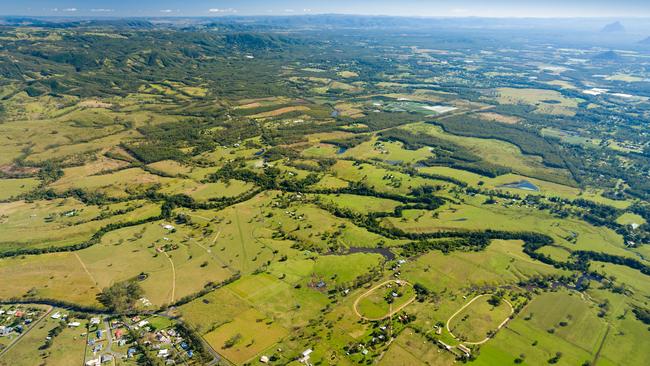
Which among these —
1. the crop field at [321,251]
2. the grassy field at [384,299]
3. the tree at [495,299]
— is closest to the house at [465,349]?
the crop field at [321,251]

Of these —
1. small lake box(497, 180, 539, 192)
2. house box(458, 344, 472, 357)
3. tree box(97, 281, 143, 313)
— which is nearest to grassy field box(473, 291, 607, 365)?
house box(458, 344, 472, 357)

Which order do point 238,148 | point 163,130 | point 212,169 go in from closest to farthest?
point 212,169, point 238,148, point 163,130

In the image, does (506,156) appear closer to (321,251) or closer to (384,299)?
(321,251)

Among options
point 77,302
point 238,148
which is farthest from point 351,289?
point 238,148

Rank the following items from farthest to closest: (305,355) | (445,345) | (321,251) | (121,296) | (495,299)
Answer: (321,251) → (495,299) → (121,296) → (445,345) → (305,355)

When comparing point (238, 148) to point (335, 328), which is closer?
point (335, 328)

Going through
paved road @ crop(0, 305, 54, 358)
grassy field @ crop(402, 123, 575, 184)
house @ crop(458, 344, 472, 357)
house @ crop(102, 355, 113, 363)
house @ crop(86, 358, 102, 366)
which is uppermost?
grassy field @ crop(402, 123, 575, 184)

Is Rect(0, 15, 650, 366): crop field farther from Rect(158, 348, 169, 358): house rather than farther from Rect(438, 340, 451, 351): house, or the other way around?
Rect(158, 348, 169, 358): house

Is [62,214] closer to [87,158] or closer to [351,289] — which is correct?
[87,158]

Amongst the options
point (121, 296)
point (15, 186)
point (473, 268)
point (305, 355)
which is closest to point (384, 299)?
point (305, 355)

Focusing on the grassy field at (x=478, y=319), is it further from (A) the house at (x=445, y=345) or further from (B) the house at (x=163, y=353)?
(B) the house at (x=163, y=353)

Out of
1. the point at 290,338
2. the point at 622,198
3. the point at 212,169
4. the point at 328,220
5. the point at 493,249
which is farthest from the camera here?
the point at 212,169
